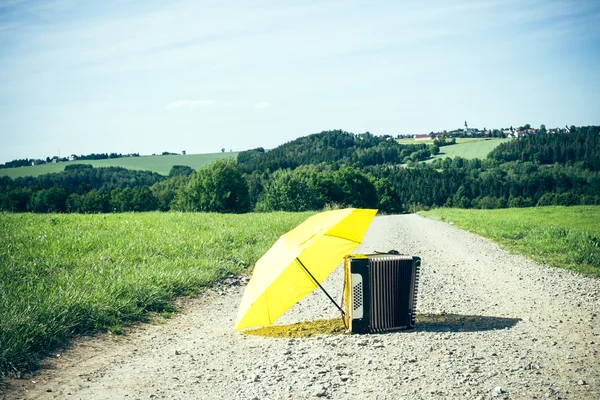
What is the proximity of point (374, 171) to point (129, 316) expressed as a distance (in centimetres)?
12886

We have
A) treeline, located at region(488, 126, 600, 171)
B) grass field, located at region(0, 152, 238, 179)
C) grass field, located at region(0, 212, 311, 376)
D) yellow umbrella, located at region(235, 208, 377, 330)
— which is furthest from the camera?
grass field, located at region(0, 152, 238, 179)

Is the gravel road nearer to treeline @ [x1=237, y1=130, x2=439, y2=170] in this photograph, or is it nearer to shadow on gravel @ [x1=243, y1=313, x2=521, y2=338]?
shadow on gravel @ [x1=243, y1=313, x2=521, y2=338]

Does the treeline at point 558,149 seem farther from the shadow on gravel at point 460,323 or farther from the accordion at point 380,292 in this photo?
the accordion at point 380,292

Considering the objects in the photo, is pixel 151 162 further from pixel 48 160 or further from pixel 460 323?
pixel 460 323

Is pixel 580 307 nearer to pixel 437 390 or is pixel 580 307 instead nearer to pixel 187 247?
pixel 437 390

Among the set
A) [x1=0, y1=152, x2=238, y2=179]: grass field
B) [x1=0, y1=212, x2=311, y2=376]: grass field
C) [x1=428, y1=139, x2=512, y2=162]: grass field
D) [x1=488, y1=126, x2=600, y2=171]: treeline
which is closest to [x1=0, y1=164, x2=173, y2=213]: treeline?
[x1=0, y1=152, x2=238, y2=179]: grass field

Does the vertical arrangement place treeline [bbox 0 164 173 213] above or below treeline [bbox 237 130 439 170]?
below

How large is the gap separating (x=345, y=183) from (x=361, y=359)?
247 feet

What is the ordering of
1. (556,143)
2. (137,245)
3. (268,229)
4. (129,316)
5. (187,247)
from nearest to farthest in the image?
(129,316)
(137,245)
(187,247)
(268,229)
(556,143)

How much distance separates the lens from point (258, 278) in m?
6.31

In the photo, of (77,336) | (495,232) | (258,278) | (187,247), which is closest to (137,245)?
(187,247)

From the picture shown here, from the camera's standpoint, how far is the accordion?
5.96m

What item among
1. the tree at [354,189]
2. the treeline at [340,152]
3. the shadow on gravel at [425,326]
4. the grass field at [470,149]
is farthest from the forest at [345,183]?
the shadow on gravel at [425,326]

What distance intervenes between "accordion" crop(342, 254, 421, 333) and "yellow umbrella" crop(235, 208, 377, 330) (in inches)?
12.6
